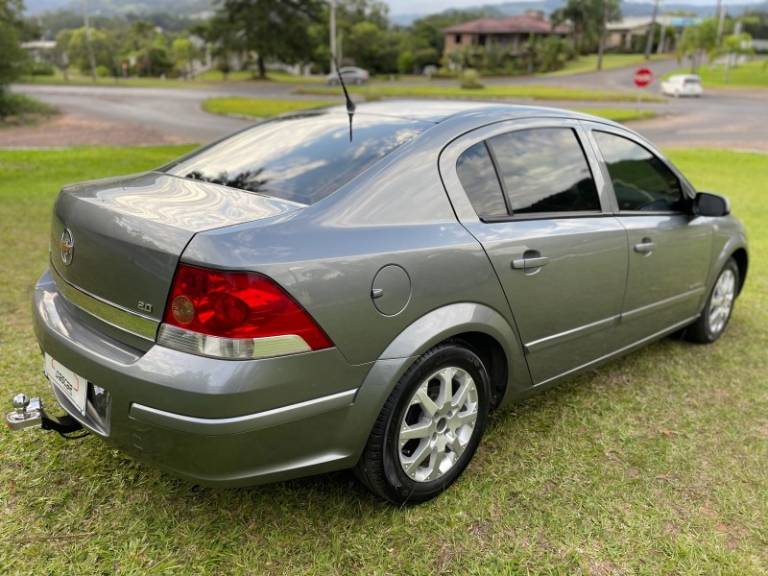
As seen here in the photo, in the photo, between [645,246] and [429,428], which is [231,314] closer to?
[429,428]

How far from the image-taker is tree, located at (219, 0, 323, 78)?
170 ft

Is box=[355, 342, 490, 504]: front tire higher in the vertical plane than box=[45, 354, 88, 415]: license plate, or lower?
lower

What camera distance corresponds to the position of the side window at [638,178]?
3.45 metres

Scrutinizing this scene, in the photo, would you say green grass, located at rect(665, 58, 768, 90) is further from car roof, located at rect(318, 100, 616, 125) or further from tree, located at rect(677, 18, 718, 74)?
car roof, located at rect(318, 100, 616, 125)

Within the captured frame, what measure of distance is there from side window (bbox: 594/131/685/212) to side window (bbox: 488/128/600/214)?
239mm

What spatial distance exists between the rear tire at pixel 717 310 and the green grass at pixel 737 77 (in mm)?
44950

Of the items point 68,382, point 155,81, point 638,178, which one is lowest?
point 155,81

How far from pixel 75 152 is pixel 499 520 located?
12744 mm

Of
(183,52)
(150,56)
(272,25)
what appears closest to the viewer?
(272,25)

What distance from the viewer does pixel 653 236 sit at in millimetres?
3520

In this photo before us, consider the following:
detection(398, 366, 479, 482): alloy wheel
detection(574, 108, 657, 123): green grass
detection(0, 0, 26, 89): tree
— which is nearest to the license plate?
detection(398, 366, 479, 482): alloy wheel

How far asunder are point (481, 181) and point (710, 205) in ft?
5.97

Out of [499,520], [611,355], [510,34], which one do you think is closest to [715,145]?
[611,355]

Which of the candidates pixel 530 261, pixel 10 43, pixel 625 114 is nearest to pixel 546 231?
pixel 530 261
